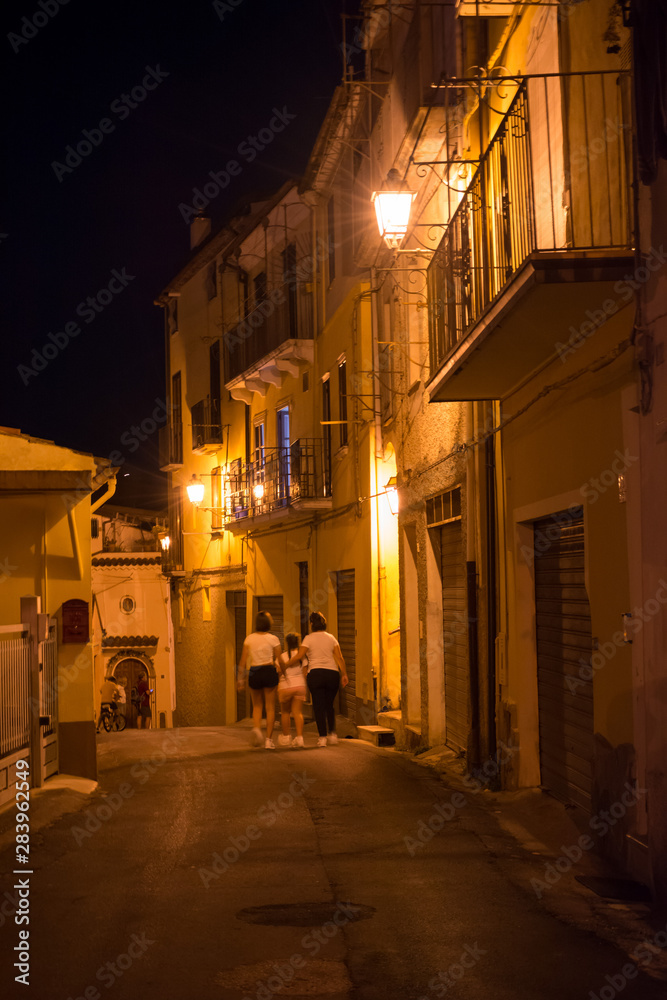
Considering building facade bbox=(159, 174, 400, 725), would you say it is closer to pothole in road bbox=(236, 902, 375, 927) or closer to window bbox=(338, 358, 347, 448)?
window bbox=(338, 358, 347, 448)

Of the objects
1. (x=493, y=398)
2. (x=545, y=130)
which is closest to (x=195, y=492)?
(x=493, y=398)

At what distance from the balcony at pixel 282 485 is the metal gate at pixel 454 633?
720 cm

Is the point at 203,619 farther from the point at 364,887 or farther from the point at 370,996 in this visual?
the point at 370,996

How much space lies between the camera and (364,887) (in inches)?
270

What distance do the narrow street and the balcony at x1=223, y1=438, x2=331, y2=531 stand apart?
35.6 ft

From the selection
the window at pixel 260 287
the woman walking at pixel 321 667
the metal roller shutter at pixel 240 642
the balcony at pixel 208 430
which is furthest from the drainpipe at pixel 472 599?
the balcony at pixel 208 430

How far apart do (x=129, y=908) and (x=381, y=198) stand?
8.20 m

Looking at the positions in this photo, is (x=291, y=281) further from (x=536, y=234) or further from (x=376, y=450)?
(x=536, y=234)

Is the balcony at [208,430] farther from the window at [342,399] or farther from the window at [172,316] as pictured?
the window at [342,399]

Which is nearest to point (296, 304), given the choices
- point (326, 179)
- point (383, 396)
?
point (326, 179)

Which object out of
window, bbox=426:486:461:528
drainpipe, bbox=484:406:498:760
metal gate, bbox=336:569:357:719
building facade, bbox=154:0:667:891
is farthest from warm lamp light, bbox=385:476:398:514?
drainpipe, bbox=484:406:498:760

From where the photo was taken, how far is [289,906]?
6469 millimetres

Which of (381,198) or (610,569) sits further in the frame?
(381,198)

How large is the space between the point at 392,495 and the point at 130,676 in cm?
2307
